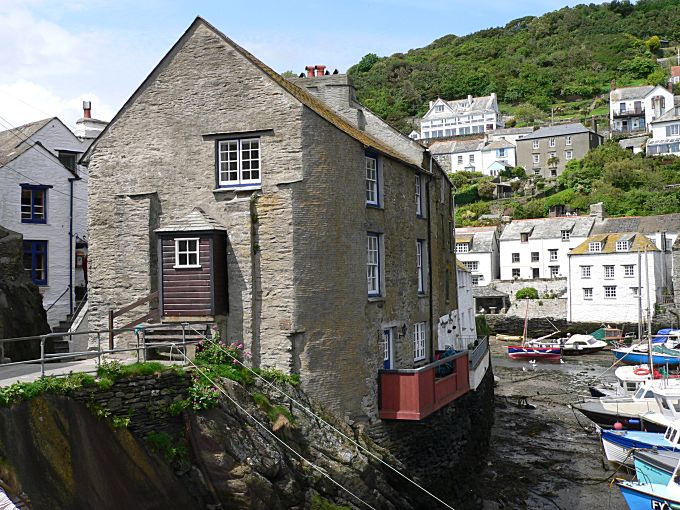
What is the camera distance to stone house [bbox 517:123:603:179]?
9431cm

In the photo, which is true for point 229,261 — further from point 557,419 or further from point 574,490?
point 557,419

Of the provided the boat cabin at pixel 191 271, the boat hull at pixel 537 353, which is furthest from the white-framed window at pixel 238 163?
the boat hull at pixel 537 353

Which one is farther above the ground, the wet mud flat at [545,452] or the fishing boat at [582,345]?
the fishing boat at [582,345]

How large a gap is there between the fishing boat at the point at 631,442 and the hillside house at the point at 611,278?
35.5 m

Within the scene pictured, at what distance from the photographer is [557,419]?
108 ft

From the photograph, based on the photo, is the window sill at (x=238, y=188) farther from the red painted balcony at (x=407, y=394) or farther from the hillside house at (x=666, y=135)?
the hillside house at (x=666, y=135)

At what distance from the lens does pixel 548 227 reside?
67688 millimetres

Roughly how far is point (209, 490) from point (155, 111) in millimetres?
9821

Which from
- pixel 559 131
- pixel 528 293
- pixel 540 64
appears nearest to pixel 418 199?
pixel 528 293

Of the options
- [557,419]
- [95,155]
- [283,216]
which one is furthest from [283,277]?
[557,419]

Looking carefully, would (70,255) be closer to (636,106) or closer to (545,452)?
(545,452)

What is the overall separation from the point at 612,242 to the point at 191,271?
5110cm

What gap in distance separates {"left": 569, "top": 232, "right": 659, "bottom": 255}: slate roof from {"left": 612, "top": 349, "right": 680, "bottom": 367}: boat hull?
13880 millimetres

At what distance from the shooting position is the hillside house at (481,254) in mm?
69312
